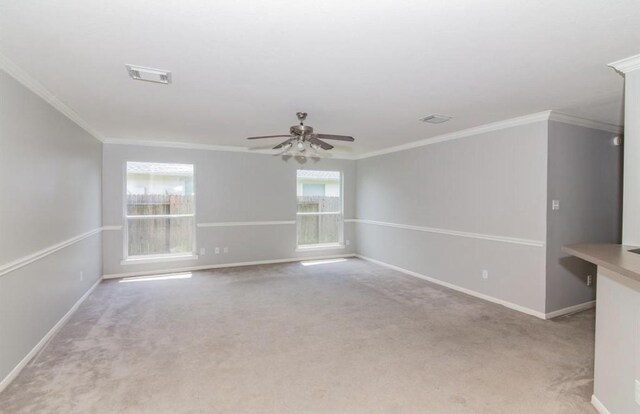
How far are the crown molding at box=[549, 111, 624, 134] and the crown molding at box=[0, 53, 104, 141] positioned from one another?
5.12 metres

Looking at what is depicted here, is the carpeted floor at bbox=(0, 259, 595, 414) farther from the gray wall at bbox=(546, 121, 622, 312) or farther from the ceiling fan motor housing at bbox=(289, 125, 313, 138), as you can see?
the ceiling fan motor housing at bbox=(289, 125, 313, 138)

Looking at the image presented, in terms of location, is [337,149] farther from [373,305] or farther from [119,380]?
[119,380]

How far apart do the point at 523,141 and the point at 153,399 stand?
4591mm

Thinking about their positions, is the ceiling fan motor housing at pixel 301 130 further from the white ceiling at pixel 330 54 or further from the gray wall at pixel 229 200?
the gray wall at pixel 229 200

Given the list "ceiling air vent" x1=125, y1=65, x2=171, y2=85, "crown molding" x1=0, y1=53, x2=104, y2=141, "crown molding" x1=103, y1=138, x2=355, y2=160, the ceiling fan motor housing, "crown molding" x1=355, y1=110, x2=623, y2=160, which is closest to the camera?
"crown molding" x1=0, y1=53, x2=104, y2=141

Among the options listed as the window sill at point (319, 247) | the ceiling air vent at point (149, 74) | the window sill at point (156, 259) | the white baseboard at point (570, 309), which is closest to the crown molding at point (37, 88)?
the ceiling air vent at point (149, 74)

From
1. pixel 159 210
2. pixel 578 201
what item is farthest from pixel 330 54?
pixel 159 210

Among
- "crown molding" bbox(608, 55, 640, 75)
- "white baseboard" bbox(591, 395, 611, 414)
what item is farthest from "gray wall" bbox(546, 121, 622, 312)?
"white baseboard" bbox(591, 395, 611, 414)

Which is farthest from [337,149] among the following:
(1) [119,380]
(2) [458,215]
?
(1) [119,380]

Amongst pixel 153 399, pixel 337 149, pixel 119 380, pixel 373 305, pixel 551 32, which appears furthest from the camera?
pixel 337 149

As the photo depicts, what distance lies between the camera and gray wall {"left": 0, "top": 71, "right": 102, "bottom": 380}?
2.33 metres

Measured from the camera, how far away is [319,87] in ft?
9.34

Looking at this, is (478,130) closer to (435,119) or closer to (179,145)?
(435,119)

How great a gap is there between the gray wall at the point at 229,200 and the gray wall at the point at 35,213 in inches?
48.3
